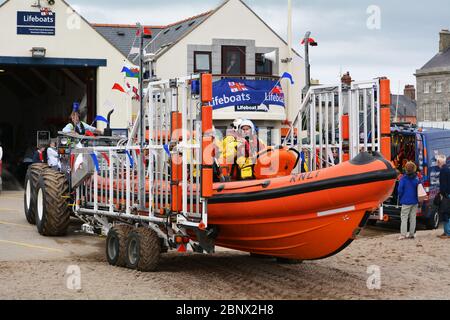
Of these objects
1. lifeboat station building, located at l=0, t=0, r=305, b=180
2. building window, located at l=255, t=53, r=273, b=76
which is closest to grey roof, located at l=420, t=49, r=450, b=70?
lifeboat station building, located at l=0, t=0, r=305, b=180

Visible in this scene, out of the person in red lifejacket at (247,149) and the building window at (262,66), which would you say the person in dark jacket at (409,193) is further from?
the building window at (262,66)

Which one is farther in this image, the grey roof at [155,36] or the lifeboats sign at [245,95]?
the grey roof at [155,36]

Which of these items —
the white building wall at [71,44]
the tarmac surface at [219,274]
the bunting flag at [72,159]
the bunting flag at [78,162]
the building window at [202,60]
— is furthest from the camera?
the building window at [202,60]

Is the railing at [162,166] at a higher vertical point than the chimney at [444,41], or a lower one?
lower

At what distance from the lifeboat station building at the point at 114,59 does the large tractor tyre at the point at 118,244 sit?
45.1 feet

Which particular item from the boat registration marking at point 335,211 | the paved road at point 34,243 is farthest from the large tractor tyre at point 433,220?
the boat registration marking at point 335,211

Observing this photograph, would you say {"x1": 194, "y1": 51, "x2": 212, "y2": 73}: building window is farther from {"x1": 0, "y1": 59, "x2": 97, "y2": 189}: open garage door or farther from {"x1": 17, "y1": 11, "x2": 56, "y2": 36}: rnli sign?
{"x1": 17, "y1": 11, "x2": 56, "y2": 36}: rnli sign

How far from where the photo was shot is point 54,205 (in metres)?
14.9

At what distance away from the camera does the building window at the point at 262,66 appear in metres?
32.9

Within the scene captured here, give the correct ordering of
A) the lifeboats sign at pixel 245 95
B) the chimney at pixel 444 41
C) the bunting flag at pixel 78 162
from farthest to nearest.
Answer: the chimney at pixel 444 41 < the lifeboats sign at pixel 245 95 < the bunting flag at pixel 78 162

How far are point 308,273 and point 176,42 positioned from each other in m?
20.7

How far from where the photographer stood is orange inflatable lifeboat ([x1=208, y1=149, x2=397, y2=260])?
32.1 feet

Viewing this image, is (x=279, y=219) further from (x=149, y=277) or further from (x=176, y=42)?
(x=176, y=42)
